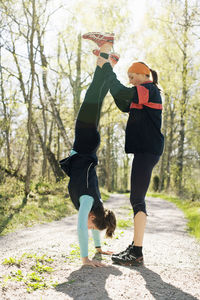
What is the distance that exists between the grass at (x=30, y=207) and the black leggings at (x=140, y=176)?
10.7 feet

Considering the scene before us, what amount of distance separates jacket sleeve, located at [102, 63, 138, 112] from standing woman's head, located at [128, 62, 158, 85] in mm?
250

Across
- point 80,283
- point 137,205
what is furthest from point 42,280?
point 137,205

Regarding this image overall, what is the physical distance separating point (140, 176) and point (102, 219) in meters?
0.62

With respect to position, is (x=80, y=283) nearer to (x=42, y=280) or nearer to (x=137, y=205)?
(x=42, y=280)

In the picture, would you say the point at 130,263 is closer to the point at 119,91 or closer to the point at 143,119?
the point at 143,119

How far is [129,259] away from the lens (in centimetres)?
326

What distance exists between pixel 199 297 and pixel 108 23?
13.2 metres

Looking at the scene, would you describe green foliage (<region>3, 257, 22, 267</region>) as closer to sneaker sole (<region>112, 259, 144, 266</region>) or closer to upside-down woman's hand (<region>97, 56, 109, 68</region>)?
sneaker sole (<region>112, 259, 144, 266</region>)

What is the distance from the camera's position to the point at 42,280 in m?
2.72

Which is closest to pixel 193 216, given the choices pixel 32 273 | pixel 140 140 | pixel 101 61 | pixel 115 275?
pixel 140 140

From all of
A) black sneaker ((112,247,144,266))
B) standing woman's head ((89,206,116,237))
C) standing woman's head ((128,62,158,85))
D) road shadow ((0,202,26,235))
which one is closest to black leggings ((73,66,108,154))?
standing woman's head ((128,62,158,85))

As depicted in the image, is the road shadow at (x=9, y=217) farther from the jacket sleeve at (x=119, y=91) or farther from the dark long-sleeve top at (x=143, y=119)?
the jacket sleeve at (x=119, y=91)

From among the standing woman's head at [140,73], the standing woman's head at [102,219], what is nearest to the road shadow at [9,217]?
the standing woman's head at [102,219]

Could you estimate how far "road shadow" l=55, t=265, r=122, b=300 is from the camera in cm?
238
